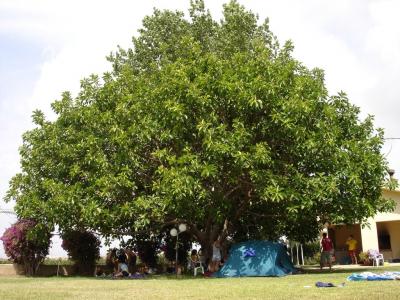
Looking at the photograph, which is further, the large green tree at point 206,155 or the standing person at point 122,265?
the standing person at point 122,265

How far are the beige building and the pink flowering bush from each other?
15456mm

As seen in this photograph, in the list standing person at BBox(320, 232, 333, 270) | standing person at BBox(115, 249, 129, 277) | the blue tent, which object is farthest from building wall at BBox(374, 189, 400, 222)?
standing person at BBox(115, 249, 129, 277)


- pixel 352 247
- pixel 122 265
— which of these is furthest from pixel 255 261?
pixel 352 247

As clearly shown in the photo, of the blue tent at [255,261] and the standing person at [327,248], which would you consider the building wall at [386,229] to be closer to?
the standing person at [327,248]

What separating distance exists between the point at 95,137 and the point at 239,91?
20.3 feet

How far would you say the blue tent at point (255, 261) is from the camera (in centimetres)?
1945

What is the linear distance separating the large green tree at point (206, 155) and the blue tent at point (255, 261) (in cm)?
159

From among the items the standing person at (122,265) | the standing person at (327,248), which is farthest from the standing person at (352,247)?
the standing person at (122,265)

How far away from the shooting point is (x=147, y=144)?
2028 centimetres

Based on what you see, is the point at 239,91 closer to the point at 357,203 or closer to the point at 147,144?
the point at 147,144

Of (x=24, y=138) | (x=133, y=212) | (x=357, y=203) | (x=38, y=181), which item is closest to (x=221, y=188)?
(x=133, y=212)

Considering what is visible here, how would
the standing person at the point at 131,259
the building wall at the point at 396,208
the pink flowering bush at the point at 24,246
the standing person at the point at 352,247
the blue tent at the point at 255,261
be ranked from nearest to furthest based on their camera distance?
the blue tent at the point at 255,261 → the pink flowering bush at the point at 24,246 → the standing person at the point at 131,259 → the standing person at the point at 352,247 → the building wall at the point at 396,208

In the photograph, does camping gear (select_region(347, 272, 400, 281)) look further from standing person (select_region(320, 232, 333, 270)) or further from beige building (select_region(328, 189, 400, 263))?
beige building (select_region(328, 189, 400, 263))

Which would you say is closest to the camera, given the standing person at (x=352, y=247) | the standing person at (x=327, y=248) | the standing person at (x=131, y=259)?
the standing person at (x=327, y=248)
